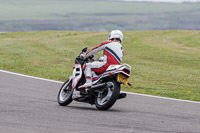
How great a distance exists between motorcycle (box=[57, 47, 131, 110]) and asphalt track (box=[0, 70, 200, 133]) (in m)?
0.21

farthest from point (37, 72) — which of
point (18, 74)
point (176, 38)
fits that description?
point (176, 38)

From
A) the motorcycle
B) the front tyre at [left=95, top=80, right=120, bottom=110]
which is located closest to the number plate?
the motorcycle

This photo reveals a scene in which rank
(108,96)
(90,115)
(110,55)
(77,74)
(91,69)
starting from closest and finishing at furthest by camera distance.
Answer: (90,115)
(108,96)
(110,55)
(91,69)
(77,74)

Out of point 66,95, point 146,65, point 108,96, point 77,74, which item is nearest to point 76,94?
point 77,74

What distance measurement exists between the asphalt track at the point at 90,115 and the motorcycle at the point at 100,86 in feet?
0.69

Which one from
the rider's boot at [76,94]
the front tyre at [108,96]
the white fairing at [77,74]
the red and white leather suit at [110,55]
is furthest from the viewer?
the white fairing at [77,74]

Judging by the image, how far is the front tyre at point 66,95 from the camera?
1121 cm

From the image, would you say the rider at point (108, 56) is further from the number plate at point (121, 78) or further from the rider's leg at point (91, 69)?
the number plate at point (121, 78)

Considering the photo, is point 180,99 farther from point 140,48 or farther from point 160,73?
point 140,48

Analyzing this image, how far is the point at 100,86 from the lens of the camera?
1051 centimetres

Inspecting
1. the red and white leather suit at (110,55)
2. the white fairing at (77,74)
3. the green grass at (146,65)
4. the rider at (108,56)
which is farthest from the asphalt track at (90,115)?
the green grass at (146,65)

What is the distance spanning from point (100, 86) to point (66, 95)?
1.39 m

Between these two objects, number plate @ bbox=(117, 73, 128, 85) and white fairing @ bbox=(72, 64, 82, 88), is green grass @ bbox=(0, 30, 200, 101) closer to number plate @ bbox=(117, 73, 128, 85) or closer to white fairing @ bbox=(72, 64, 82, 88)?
white fairing @ bbox=(72, 64, 82, 88)

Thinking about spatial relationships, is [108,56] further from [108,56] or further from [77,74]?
[77,74]
